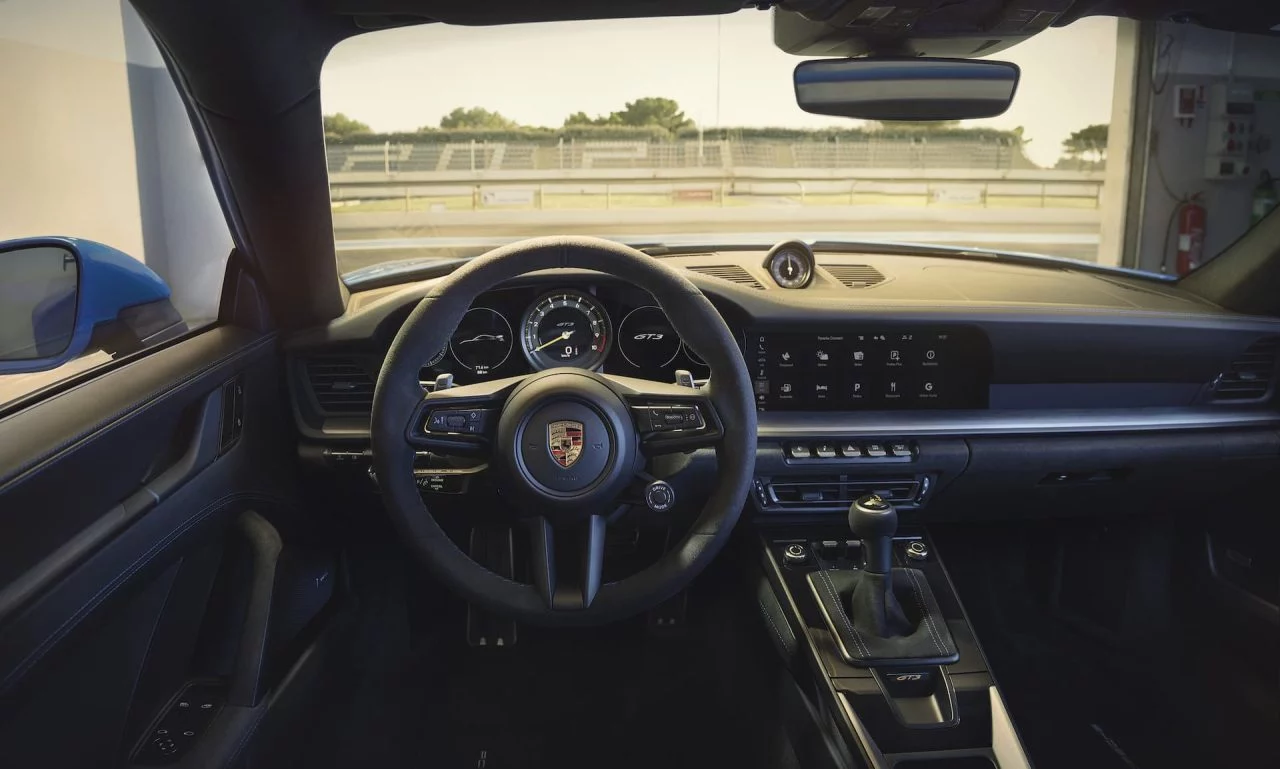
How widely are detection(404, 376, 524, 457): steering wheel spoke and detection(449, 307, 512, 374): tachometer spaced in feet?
1.76

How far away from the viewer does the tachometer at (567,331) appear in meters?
2.47

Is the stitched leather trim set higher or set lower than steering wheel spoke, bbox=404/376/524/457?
higher

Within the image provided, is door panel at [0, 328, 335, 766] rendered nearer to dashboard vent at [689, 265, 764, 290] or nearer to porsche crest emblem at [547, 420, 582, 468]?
porsche crest emblem at [547, 420, 582, 468]

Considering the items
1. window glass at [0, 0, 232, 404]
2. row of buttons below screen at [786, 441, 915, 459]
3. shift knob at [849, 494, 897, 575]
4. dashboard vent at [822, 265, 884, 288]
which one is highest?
window glass at [0, 0, 232, 404]

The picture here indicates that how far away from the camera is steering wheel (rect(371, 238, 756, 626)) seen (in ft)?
5.99

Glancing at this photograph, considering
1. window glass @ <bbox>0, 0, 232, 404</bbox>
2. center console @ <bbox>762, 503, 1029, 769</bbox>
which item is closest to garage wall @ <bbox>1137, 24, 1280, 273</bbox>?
center console @ <bbox>762, 503, 1029, 769</bbox>

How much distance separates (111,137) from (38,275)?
43 centimetres

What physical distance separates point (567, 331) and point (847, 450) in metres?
0.82

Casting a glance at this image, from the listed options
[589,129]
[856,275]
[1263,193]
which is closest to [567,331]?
[856,275]

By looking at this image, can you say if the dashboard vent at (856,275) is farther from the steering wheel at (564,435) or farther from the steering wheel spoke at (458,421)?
the steering wheel spoke at (458,421)

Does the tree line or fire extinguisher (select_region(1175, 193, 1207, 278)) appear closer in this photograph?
the tree line

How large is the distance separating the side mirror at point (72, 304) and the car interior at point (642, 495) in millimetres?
92

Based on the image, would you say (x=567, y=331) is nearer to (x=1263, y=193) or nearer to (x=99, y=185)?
(x=99, y=185)

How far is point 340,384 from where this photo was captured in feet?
8.25
